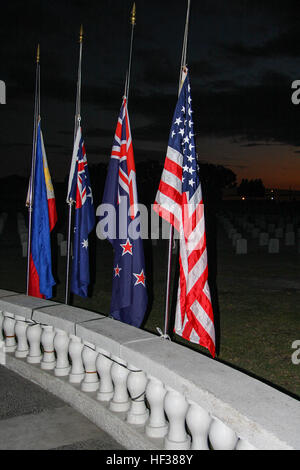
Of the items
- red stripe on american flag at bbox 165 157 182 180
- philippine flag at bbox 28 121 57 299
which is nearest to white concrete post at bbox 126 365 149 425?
red stripe on american flag at bbox 165 157 182 180

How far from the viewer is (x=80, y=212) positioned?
6.53 meters

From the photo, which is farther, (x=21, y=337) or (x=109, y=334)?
(x=21, y=337)

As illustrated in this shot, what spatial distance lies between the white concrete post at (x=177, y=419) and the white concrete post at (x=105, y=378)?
893 millimetres

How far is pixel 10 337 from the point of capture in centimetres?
518

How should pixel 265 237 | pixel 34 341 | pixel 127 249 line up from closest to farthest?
pixel 34 341
pixel 127 249
pixel 265 237

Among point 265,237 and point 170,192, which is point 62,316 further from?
point 265,237

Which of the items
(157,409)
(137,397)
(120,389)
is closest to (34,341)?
(120,389)

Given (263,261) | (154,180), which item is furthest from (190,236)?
(154,180)

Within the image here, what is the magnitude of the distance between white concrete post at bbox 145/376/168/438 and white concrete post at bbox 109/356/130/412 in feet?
1.32

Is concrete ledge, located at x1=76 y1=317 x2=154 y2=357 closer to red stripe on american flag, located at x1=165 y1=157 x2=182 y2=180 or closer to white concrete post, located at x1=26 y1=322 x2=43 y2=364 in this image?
white concrete post, located at x1=26 y1=322 x2=43 y2=364

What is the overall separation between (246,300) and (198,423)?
296 inches

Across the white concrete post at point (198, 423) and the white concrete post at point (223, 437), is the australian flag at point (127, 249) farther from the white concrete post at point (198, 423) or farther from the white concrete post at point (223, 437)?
the white concrete post at point (223, 437)

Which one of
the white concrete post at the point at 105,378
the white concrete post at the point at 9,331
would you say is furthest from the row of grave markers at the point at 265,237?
the white concrete post at the point at 105,378

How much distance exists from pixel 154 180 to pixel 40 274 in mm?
88339
